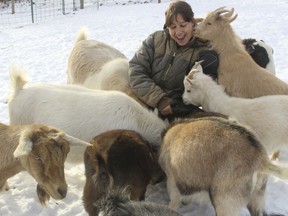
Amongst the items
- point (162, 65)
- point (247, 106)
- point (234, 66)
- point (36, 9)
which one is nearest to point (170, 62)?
point (162, 65)

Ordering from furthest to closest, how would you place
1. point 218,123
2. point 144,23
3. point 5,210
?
point 144,23, point 5,210, point 218,123

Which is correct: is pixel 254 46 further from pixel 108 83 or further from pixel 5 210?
pixel 5 210

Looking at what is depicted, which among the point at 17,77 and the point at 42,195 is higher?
the point at 17,77

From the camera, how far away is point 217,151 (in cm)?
310

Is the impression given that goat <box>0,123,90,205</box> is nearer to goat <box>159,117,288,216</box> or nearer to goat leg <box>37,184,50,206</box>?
goat leg <box>37,184,50,206</box>

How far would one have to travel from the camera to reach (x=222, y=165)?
10.0 ft

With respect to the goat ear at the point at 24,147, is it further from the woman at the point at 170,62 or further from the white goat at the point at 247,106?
the white goat at the point at 247,106

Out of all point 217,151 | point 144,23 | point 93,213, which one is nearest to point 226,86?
point 217,151

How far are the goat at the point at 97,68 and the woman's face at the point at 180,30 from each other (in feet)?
2.95

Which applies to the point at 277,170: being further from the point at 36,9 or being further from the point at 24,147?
the point at 36,9

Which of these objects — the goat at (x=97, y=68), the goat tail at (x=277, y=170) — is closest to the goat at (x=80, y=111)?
the goat at (x=97, y=68)

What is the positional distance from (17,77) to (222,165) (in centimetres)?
276

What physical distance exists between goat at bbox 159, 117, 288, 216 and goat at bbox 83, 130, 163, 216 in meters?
0.30

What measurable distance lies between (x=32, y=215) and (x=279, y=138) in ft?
8.87
